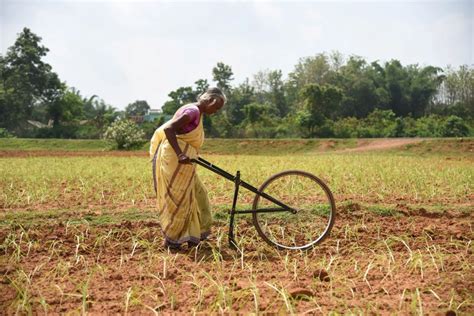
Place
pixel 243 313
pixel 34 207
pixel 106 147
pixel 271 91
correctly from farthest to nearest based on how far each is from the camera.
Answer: pixel 271 91
pixel 106 147
pixel 34 207
pixel 243 313

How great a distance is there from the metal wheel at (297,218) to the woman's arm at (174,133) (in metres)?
0.84

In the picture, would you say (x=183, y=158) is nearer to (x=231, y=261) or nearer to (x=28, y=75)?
(x=231, y=261)

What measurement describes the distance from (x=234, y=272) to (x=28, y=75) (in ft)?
140

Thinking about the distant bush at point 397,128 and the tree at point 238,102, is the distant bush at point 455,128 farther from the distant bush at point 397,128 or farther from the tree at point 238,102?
the tree at point 238,102

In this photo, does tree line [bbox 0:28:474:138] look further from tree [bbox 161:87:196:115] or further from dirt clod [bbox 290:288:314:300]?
dirt clod [bbox 290:288:314:300]

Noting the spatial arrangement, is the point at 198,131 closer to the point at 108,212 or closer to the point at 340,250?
the point at 340,250

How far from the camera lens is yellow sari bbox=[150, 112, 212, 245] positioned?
4621 millimetres

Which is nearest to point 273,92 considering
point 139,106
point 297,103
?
point 297,103

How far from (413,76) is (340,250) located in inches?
2240

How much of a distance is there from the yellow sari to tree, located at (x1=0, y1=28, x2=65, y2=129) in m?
38.5

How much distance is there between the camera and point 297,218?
5.71m

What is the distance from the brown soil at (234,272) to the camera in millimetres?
3180

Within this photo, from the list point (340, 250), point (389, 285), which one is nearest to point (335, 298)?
point (389, 285)

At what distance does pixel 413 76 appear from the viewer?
5666 centimetres
